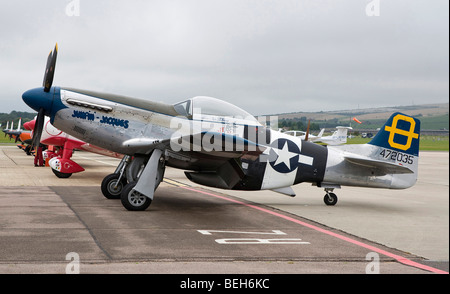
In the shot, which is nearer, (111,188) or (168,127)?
(168,127)

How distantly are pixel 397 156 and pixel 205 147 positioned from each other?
4683 millimetres

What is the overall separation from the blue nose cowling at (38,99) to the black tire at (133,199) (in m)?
2.25

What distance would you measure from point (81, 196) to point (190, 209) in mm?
2992

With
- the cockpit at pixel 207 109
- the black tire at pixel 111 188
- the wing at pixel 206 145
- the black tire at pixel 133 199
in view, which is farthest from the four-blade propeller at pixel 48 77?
the cockpit at pixel 207 109

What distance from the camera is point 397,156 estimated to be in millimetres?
10578

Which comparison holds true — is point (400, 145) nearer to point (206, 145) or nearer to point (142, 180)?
point (206, 145)

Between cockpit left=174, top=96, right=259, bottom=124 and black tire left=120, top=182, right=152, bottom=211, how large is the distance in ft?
6.12

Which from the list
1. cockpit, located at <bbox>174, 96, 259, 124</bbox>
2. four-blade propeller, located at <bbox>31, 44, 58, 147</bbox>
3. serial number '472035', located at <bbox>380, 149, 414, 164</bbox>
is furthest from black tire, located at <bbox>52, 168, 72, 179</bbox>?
serial number '472035', located at <bbox>380, 149, 414, 164</bbox>

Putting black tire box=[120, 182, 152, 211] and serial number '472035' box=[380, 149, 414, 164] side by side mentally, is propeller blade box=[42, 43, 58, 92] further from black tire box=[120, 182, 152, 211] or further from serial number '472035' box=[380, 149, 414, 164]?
serial number '472035' box=[380, 149, 414, 164]

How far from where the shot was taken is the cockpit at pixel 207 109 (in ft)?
31.6

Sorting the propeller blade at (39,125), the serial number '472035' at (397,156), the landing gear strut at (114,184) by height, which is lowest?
the landing gear strut at (114,184)

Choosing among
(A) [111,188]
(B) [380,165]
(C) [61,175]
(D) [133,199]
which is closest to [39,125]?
(A) [111,188]

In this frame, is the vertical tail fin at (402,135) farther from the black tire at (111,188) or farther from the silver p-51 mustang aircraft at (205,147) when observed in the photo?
the black tire at (111,188)
